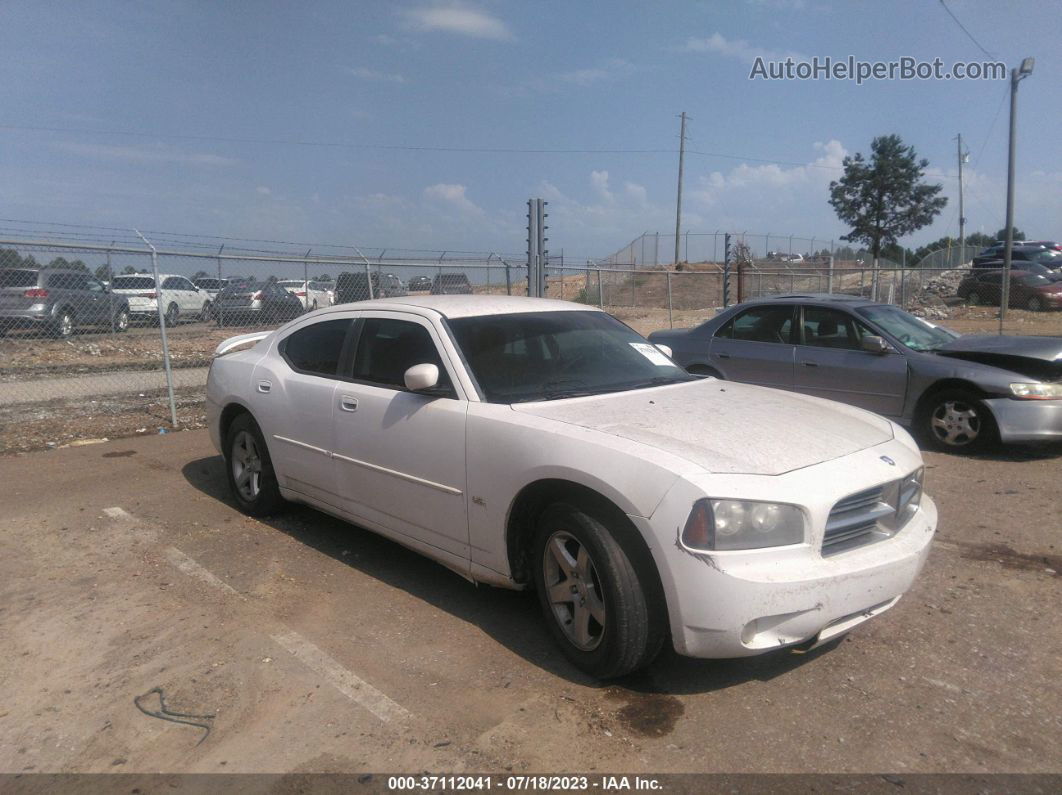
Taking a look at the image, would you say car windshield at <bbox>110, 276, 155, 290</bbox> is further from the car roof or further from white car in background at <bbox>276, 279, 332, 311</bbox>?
the car roof

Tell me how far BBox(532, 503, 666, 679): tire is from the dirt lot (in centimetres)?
A: 17

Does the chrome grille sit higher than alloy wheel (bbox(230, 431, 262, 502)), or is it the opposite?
the chrome grille

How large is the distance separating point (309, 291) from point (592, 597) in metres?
12.2

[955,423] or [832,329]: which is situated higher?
[832,329]

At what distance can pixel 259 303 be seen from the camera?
13.3m

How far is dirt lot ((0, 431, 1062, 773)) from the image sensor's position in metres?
2.92

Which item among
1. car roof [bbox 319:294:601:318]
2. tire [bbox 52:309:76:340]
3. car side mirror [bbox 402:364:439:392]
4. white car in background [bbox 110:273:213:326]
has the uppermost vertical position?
white car in background [bbox 110:273:213:326]

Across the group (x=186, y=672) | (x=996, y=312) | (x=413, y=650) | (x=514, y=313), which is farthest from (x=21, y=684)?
(x=996, y=312)

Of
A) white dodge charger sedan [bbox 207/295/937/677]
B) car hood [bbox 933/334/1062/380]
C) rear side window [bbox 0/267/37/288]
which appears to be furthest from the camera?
rear side window [bbox 0/267/37/288]

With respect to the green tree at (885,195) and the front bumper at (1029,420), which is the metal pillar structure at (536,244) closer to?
the front bumper at (1029,420)

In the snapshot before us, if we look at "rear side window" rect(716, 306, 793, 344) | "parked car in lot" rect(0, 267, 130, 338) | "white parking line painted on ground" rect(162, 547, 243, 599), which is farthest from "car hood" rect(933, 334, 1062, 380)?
"parked car in lot" rect(0, 267, 130, 338)

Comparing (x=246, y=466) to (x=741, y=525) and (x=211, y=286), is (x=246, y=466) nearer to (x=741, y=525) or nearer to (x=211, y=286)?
(x=741, y=525)

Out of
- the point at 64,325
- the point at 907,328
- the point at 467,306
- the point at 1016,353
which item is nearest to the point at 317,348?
the point at 467,306

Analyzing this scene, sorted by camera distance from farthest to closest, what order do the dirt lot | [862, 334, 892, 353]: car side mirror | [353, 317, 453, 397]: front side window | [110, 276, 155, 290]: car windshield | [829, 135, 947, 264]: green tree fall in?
[829, 135, 947, 264]: green tree
[110, 276, 155, 290]: car windshield
[862, 334, 892, 353]: car side mirror
[353, 317, 453, 397]: front side window
the dirt lot
